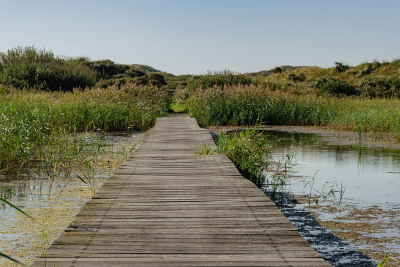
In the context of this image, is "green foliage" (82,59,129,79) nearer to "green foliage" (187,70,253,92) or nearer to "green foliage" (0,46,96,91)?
"green foliage" (0,46,96,91)

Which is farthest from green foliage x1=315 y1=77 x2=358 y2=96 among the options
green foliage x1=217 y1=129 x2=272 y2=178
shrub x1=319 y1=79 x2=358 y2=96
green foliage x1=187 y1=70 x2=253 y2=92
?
green foliage x1=217 y1=129 x2=272 y2=178

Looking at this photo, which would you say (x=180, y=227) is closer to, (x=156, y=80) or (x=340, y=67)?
(x=156, y=80)

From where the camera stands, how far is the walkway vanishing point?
252 centimetres

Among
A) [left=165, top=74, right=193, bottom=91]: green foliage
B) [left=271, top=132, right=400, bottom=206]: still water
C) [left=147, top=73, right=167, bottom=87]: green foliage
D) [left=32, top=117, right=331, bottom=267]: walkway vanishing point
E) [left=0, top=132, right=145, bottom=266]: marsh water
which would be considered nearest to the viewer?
[left=32, top=117, right=331, bottom=267]: walkway vanishing point

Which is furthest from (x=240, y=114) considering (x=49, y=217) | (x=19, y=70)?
(x=19, y=70)

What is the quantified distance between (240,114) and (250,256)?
1251cm

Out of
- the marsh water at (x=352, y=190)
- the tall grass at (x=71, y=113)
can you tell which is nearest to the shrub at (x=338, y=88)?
the tall grass at (x=71, y=113)

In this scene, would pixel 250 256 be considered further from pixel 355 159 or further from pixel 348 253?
pixel 355 159

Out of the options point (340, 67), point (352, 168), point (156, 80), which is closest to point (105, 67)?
point (156, 80)

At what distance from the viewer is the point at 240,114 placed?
1491cm

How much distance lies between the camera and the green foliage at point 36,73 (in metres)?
21.2

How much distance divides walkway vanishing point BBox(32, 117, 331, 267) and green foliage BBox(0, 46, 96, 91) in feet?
54.0

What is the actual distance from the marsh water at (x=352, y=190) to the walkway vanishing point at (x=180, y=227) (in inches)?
41.5

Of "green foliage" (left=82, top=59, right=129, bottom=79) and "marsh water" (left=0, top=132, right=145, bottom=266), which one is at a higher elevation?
"green foliage" (left=82, top=59, right=129, bottom=79)
